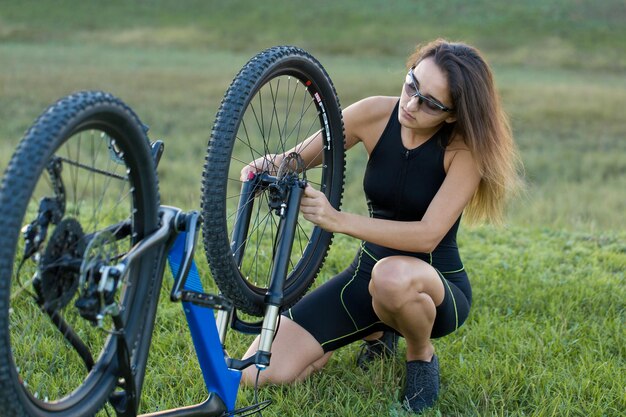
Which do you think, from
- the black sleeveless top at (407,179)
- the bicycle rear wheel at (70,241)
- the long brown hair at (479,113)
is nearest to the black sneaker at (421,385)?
the black sleeveless top at (407,179)

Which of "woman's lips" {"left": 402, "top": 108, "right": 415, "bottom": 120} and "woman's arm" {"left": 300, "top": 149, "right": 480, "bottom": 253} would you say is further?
"woman's lips" {"left": 402, "top": 108, "right": 415, "bottom": 120}

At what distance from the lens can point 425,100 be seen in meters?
3.70

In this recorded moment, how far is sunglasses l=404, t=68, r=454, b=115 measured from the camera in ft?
12.0

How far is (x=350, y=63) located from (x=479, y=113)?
2614cm

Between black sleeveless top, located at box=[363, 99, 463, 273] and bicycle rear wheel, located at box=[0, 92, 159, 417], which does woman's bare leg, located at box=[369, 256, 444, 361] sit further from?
bicycle rear wheel, located at box=[0, 92, 159, 417]

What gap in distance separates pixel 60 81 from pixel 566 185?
12287 millimetres

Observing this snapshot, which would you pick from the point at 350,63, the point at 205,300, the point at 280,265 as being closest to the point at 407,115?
the point at 280,265

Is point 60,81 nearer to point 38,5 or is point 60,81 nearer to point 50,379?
point 50,379

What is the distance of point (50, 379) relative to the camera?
369cm

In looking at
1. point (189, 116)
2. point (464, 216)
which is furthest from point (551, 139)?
point (464, 216)

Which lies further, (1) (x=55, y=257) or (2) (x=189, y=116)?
(2) (x=189, y=116)

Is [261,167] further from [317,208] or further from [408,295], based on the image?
[408,295]

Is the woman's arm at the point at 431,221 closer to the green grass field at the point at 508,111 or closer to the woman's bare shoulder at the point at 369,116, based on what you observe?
Result: the woman's bare shoulder at the point at 369,116

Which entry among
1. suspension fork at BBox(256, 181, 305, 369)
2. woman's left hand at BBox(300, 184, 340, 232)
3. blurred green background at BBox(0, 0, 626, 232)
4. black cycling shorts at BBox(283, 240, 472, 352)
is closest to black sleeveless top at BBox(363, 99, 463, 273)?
black cycling shorts at BBox(283, 240, 472, 352)
